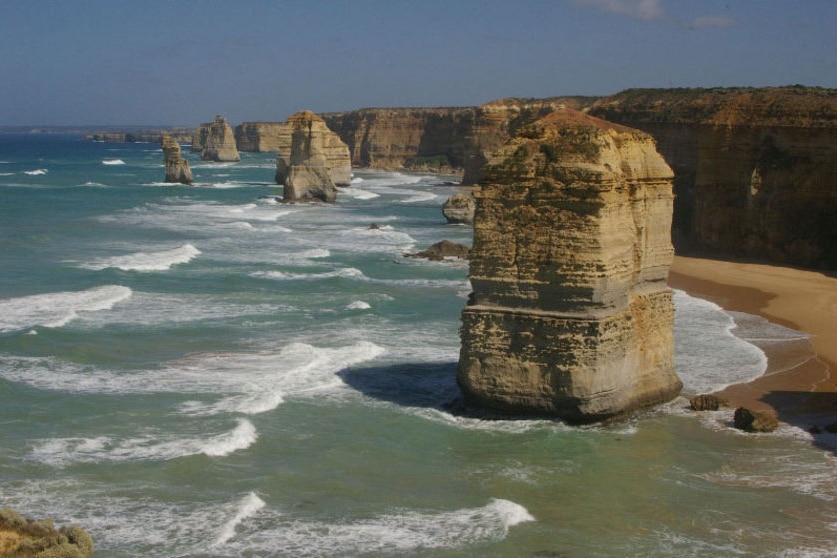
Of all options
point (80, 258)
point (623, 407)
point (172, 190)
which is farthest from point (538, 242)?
point (172, 190)

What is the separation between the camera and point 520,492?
48.0 ft

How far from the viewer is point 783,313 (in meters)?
28.9

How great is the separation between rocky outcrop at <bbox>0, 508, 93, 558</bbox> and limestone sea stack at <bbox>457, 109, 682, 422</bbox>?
7857mm

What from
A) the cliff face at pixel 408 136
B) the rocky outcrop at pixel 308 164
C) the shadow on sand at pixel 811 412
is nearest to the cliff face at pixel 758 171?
the shadow on sand at pixel 811 412

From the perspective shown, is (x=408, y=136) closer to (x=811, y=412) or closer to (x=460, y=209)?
(x=460, y=209)

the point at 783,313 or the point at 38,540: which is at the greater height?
the point at 783,313

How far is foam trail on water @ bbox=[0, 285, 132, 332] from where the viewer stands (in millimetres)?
25984

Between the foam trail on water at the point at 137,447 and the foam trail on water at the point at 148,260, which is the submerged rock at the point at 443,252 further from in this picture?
the foam trail on water at the point at 137,447

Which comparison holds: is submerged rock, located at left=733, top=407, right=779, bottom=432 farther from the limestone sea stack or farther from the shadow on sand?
the limestone sea stack

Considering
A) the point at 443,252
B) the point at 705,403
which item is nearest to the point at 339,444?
the point at 705,403

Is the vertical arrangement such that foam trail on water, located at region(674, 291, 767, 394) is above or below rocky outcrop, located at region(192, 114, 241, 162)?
below

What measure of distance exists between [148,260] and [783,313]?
887 inches

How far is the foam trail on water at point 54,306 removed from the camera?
2598 cm

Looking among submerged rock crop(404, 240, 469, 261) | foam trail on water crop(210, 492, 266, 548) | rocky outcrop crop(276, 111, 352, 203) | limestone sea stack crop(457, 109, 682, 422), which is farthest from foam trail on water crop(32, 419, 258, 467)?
rocky outcrop crop(276, 111, 352, 203)
